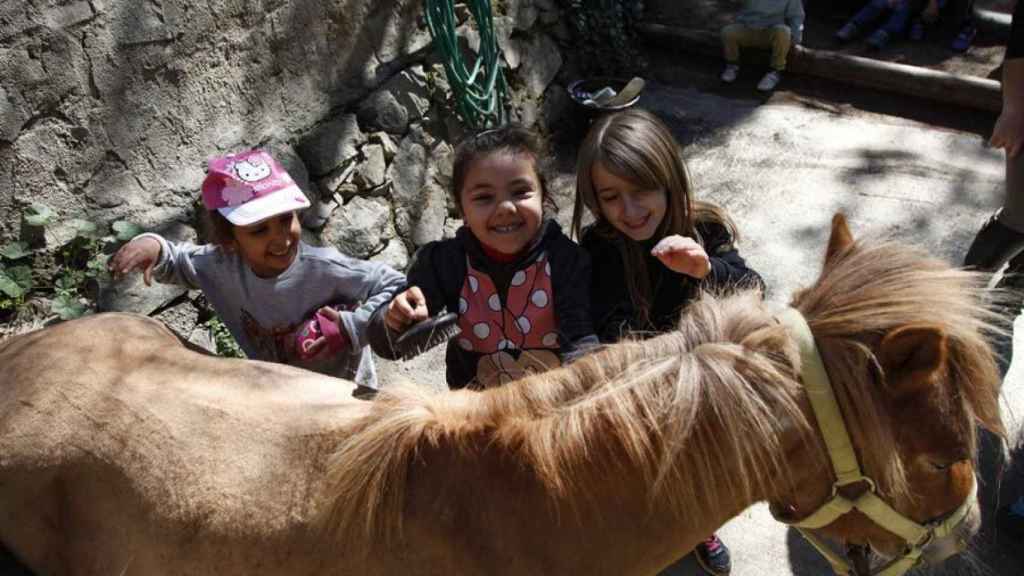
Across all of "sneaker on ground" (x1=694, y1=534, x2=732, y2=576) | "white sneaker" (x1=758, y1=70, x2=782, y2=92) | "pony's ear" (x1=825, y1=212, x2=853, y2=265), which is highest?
"pony's ear" (x1=825, y1=212, x2=853, y2=265)

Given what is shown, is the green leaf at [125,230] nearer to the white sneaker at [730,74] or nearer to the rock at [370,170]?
the rock at [370,170]

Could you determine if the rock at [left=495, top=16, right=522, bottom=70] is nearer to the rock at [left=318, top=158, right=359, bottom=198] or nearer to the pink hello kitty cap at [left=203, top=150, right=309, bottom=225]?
the rock at [left=318, top=158, right=359, bottom=198]

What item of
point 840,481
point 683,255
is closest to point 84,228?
point 683,255

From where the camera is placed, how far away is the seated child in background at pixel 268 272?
2.15 m

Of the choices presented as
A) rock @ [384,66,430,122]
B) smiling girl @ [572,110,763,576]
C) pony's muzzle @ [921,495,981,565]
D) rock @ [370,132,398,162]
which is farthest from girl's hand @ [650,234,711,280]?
rock @ [384,66,430,122]

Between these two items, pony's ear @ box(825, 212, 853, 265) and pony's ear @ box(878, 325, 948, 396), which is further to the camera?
pony's ear @ box(825, 212, 853, 265)

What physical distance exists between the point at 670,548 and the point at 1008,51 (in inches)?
82.5

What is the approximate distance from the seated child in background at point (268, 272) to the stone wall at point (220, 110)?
0.57m

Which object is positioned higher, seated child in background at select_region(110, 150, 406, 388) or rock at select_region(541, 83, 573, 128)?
seated child in background at select_region(110, 150, 406, 388)

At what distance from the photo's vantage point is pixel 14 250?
8.36ft

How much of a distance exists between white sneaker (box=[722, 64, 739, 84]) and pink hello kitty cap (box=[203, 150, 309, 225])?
13.1 feet

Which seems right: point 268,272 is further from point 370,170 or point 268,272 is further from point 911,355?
point 911,355

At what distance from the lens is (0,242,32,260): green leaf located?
2.53 metres

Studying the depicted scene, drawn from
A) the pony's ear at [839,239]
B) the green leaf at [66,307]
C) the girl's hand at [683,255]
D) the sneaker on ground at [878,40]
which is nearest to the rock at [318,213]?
the green leaf at [66,307]
